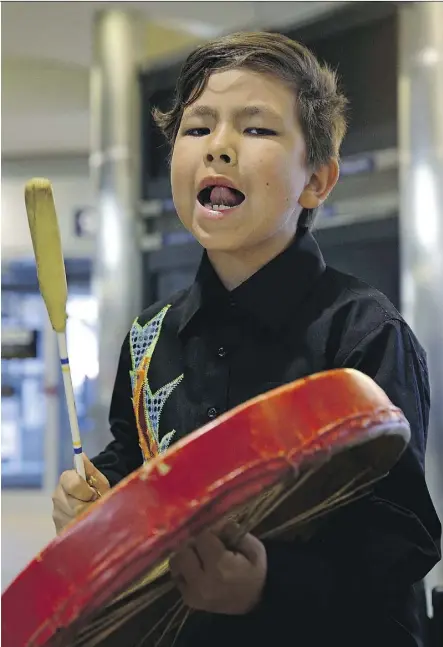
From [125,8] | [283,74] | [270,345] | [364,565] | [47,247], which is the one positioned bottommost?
[364,565]

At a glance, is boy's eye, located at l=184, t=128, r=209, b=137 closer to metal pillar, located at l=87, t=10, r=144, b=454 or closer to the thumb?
the thumb

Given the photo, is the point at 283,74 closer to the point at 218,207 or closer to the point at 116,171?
the point at 218,207

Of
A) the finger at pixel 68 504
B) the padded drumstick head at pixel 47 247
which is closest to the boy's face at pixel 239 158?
the padded drumstick head at pixel 47 247

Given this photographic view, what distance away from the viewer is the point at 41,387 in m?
3.48

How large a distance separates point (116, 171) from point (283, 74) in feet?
2.86

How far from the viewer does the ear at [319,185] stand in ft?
2.09

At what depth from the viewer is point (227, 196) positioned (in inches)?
22.5

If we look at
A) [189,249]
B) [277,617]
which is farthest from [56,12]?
[277,617]

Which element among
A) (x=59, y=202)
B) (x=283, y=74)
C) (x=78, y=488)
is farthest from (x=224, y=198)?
(x=59, y=202)

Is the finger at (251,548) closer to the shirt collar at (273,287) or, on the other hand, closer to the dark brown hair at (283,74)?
the shirt collar at (273,287)

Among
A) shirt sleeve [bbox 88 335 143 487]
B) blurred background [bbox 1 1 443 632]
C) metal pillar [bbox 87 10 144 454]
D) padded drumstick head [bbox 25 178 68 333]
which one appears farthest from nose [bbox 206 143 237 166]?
metal pillar [bbox 87 10 144 454]

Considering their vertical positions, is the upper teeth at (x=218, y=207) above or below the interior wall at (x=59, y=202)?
above

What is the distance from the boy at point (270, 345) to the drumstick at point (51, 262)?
0.06 meters

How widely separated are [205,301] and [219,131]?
146 mm
